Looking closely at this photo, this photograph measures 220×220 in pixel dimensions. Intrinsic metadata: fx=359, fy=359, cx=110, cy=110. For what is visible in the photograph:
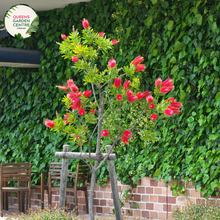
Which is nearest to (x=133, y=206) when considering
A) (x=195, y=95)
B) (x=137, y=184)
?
(x=137, y=184)

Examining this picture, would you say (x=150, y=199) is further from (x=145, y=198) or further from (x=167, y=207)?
(x=167, y=207)

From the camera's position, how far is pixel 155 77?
194 inches

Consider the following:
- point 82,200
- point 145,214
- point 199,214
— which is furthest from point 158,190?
point 199,214

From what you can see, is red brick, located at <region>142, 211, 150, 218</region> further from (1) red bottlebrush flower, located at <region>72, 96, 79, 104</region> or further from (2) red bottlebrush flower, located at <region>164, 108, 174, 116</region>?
(1) red bottlebrush flower, located at <region>72, 96, 79, 104</region>

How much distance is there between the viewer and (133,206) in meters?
5.04

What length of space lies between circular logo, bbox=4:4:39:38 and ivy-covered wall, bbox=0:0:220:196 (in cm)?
90

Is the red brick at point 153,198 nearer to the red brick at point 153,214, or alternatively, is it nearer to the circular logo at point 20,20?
the red brick at point 153,214

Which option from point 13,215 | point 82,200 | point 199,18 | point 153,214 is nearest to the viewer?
point 199,18

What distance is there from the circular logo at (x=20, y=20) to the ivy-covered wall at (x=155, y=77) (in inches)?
35.6

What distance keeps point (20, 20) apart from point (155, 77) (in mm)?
Result: 2113

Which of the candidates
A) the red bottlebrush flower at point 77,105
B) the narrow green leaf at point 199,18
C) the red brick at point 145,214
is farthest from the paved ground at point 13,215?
the narrow green leaf at point 199,18

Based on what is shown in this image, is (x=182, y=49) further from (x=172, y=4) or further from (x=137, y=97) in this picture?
(x=137, y=97)

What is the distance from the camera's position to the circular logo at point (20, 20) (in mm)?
5148

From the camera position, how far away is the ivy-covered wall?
4348 mm
